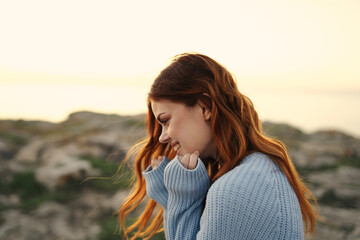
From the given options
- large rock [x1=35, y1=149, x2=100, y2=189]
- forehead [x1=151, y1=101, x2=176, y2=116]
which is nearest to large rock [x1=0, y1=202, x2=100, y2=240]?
large rock [x1=35, y1=149, x2=100, y2=189]

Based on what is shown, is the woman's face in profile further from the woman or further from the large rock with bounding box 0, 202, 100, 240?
the large rock with bounding box 0, 202, 100, 240

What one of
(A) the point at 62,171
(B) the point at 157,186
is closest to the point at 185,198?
(B) the point at 157,186

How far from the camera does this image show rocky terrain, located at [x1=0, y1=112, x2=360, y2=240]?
192 inches

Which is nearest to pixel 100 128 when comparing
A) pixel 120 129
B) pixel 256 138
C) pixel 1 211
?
pixel 120 129

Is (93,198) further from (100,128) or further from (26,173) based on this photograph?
(100,128)

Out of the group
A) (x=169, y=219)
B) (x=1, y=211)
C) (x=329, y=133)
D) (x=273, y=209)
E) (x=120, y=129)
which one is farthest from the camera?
(x=329, y=133)

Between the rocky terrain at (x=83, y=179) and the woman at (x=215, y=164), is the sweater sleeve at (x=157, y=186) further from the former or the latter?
the rocky terrain at (x=83, y=179)

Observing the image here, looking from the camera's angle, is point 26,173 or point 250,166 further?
point 26,173

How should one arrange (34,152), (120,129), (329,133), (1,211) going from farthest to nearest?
1. (329,133)
2. (120,129)
3. (34,152)
4. (1,211)

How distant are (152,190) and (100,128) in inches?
256

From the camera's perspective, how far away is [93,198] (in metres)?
5.73

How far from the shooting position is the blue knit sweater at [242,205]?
176 centimetres

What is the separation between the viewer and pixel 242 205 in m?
1.75

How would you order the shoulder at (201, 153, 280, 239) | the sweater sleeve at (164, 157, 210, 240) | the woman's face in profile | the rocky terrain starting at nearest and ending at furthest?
the shoulder at (201, 153, 280, 239) < the sweater sleeve at (164, 157, 210, 240) < the woman's face in profile < the rocky terrain
